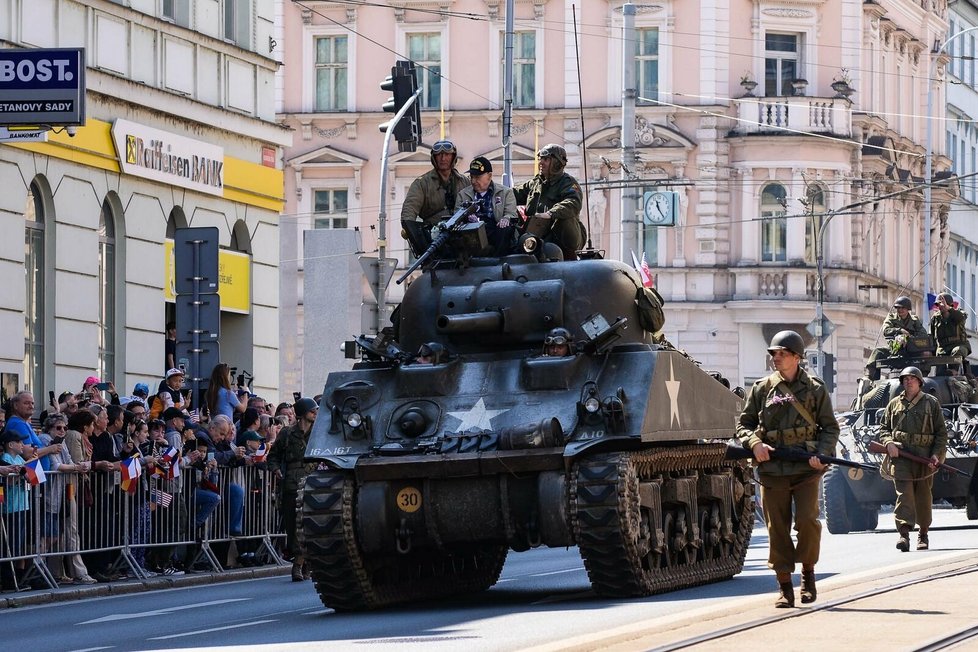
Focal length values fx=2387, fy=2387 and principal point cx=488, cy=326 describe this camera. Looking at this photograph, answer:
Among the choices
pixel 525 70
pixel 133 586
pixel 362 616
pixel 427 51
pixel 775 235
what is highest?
pixel 427 51

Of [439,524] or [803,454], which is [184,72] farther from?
[803,454]

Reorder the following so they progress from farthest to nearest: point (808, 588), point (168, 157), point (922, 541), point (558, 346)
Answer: point (168, 157)
point (922, 541)
point (558, 346)
point (808, 588)

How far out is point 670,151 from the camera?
57.7 m

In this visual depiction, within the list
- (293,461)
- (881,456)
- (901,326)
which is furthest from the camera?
(901,326)

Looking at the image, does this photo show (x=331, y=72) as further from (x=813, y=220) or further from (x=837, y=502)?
(x=837, y=502)

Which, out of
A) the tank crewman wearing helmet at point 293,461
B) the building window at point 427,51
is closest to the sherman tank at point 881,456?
the tank crewman wearing helmet at point 293,461

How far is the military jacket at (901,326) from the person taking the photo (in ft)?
91.3

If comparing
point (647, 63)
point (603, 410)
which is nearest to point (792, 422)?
point (603, 410)

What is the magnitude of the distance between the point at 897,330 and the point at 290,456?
942 cm

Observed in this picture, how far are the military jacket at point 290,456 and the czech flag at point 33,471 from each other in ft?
8.08

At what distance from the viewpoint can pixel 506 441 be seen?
16438 mm

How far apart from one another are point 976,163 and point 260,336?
159ft

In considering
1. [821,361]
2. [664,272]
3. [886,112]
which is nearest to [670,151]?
[664,272]

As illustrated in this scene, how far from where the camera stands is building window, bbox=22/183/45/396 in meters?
26.9
